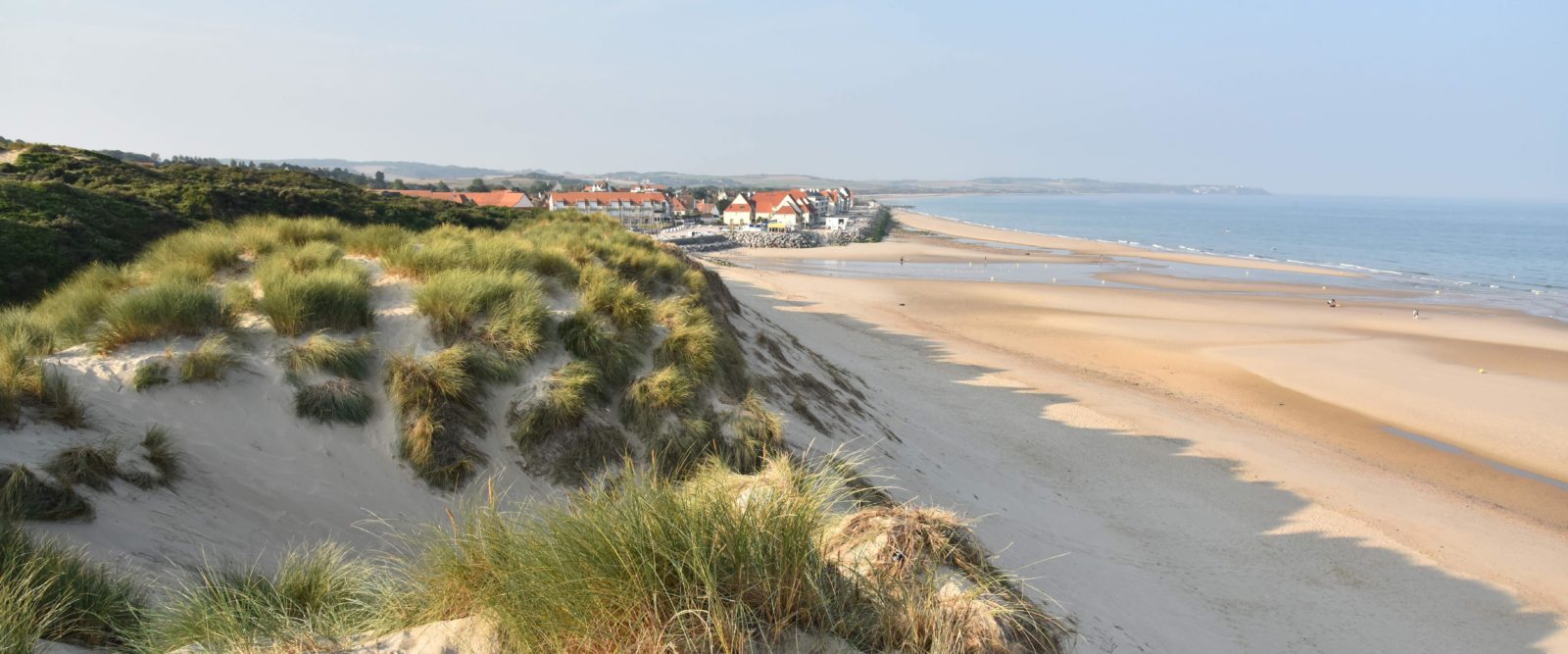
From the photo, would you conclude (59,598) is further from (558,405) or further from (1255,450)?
(1255,450)

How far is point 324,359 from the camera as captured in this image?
7152 mm

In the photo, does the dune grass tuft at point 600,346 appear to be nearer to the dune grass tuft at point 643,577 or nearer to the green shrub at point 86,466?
the green shrub at point 86,466

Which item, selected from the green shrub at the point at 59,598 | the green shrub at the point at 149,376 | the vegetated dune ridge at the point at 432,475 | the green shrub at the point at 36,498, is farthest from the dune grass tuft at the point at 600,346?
the green shrub at the point at 59,598

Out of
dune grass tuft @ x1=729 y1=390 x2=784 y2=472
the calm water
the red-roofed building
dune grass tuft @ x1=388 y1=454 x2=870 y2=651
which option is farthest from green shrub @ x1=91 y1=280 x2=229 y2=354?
the red-roofed building

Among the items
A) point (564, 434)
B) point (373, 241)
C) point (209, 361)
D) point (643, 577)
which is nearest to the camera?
point (643, 577)

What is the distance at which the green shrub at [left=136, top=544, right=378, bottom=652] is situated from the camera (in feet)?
10.2

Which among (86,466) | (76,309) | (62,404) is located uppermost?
(76,309)

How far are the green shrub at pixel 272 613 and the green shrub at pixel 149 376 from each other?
3.48m

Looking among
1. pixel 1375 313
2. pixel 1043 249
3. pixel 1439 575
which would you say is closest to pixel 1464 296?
pixel 1375 313

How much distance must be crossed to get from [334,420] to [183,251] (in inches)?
175

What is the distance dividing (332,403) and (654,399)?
9.06 feet

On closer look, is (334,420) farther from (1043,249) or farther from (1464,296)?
Result: (1043,249)

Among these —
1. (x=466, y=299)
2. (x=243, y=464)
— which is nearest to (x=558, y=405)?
(x=466, y=299)

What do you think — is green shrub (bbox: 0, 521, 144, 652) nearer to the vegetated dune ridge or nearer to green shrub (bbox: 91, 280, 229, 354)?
the vegetated dune ridge
